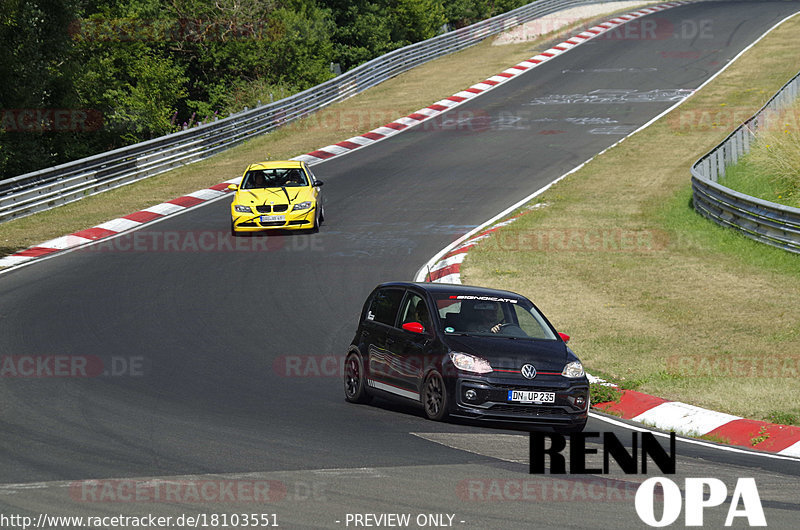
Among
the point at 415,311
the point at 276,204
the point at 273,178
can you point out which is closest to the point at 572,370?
the point at 415,311

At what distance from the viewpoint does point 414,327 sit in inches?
456

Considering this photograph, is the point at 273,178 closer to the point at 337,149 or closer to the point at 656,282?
the point at 656,282

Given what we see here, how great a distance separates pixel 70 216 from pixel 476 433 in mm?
18802

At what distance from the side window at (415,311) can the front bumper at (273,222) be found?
11.7 metres

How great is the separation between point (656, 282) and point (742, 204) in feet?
13.2

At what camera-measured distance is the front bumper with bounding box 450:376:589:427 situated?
10.7 metres

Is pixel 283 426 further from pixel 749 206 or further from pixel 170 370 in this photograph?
pixel 749 206

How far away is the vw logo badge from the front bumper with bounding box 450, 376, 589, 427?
2.2 inches

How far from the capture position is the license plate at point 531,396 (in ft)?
35.4

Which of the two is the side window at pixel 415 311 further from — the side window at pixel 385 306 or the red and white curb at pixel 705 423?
the red and white curb at pixel 705 423
